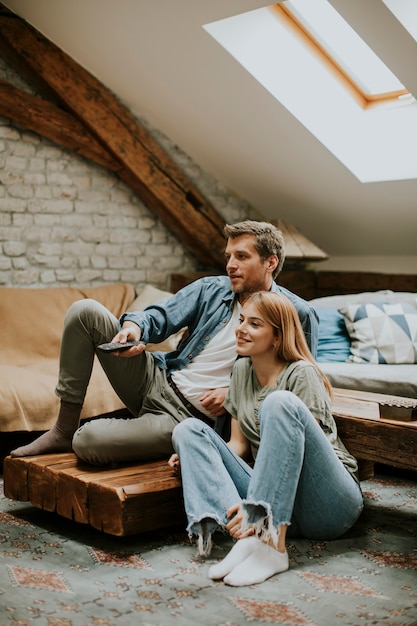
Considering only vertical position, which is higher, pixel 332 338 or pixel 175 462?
pixel 332 338

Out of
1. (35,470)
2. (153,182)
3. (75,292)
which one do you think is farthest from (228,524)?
(153,182)

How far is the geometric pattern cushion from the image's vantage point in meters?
4.42

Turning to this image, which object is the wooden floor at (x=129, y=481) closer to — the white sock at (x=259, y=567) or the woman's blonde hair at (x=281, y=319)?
the woman's blonde hair at (x=281, y=319)

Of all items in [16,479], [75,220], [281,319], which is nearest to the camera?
[281,319]

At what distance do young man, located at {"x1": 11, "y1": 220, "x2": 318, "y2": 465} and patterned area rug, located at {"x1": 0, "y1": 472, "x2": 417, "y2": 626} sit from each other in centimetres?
36

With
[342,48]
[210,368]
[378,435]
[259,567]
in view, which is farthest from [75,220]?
[259,567]

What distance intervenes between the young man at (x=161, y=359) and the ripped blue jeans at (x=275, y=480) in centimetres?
33

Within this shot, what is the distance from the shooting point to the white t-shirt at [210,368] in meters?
3.25

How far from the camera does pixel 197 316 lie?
11.0 feet

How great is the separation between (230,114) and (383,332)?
5.82ft

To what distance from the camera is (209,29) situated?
4336mm

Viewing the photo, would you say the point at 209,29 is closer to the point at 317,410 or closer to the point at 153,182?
the point at 153,182

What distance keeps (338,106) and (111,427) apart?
284cm

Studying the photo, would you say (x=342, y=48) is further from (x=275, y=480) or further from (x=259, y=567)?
(x=259, y=567)
